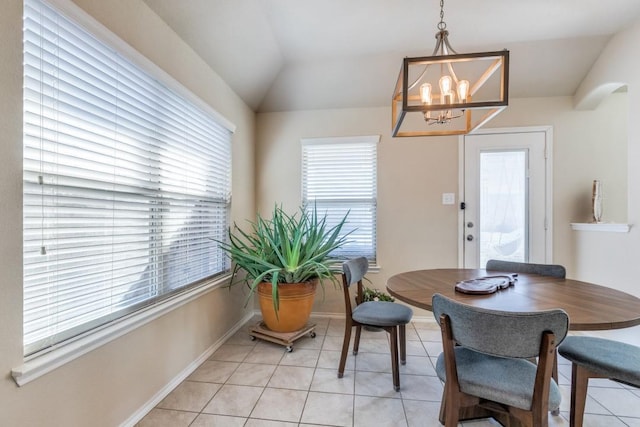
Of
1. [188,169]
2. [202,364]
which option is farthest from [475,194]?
[202,364]

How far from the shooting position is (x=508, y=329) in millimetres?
1064

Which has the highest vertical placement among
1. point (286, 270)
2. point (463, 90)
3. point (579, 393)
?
point (463, 90)

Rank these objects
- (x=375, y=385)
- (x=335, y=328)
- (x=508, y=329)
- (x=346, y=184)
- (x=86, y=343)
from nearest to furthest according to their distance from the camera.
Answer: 1. (x=508, y=329)
2. (x=86, y=343)
3. (x=375, y=385)
4. (x=335, y=328)
5. (x=346, y=184)

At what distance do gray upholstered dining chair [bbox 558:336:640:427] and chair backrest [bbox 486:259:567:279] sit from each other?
21.6 inches

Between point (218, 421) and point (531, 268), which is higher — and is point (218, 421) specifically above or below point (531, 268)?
below

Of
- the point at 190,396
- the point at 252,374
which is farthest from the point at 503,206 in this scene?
the point at 190,396

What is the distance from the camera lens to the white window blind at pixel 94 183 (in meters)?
1.16

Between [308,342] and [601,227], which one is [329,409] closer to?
[308,342]

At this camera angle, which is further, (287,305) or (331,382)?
(287,305)

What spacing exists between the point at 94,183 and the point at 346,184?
7.78 feet

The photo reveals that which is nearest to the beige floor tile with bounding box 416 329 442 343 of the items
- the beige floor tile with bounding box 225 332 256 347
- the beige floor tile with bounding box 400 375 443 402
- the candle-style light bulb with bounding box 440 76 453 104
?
the beige floor tile with bounding box 400 375 443 402

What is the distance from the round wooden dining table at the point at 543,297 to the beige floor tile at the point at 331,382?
31.1 inches

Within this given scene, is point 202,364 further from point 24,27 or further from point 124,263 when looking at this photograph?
point 24,27

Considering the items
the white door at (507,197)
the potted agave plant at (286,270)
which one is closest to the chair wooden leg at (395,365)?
the potted agave plant at (286,270)
